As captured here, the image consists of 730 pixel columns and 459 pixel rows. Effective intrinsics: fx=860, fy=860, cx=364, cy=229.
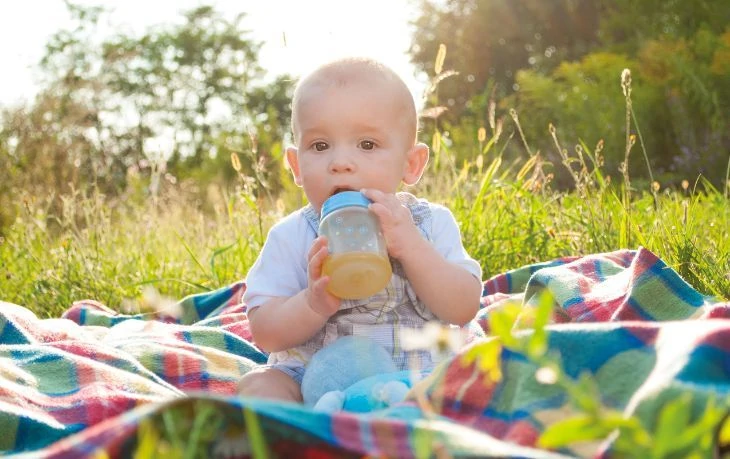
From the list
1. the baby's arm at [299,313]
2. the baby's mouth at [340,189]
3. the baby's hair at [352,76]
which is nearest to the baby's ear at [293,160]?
the baby's hair at [352,76]

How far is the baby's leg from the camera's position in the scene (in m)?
2.05

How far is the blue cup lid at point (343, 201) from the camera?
191cm

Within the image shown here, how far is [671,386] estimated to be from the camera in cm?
125

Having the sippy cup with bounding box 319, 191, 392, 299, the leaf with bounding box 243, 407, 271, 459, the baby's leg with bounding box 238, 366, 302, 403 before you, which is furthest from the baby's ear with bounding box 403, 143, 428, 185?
the leaf with bounding box 243, 407, 271, 459

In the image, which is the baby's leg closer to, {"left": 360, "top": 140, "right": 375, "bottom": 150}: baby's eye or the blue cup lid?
the blue cup lid

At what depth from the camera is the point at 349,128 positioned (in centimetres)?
211

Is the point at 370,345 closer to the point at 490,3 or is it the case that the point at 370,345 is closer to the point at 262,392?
the point at 262,392

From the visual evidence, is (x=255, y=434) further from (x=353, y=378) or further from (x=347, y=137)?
(x=347, y=137)

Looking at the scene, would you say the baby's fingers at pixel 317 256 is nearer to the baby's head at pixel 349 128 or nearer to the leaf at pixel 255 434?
the baby's head at pixel 349 128

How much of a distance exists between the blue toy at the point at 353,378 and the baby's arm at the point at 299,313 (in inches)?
3.0

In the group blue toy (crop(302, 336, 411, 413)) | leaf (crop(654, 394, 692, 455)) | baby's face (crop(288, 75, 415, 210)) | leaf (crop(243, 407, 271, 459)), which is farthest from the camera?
baby's face (crop(288, 75, 415, 210))

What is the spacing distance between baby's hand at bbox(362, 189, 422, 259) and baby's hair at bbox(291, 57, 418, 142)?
0.97 feet

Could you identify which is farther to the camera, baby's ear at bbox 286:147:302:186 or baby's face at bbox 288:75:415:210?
baby's ear at bbox 286:147:302:186

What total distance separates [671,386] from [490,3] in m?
14.2
